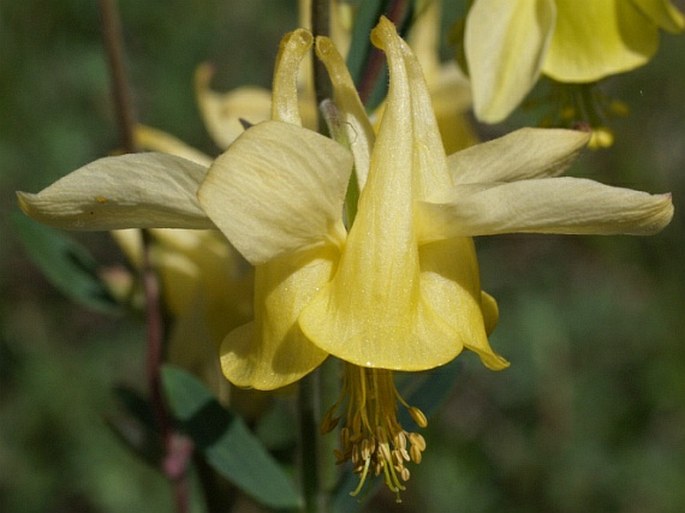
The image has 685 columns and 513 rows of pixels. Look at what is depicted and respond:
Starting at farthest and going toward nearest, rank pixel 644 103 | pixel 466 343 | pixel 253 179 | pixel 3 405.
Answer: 1. pixel 644 103
2. pixel 3 405
3. pixel 466 343
4. pixel 253 179

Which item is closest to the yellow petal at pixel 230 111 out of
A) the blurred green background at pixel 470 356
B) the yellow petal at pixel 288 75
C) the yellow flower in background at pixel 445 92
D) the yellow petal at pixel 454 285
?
the yellow flower in background at pixel 445 92

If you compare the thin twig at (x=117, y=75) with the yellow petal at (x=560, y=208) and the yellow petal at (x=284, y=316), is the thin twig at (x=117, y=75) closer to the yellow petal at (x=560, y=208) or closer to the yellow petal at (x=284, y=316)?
the yellow petal at (x=284, y=316)

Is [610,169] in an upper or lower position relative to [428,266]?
lower

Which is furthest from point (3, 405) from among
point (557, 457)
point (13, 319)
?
point (557, 457)

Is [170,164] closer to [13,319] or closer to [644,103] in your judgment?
[13,319]

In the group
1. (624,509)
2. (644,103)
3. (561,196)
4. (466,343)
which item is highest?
(561,196)

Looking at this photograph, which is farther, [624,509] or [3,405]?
[3,405]

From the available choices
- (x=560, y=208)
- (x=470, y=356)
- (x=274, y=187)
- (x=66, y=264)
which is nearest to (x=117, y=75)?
(x=66, y=264)

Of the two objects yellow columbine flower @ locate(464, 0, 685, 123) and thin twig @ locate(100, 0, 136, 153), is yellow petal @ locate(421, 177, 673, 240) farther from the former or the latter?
thin twig @ locate(100, 0, 136, 153)
